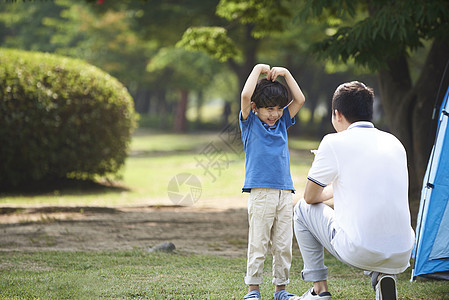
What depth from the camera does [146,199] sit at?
10102 millimetres

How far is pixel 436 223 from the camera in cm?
428

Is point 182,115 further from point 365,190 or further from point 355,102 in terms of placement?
point 365,190

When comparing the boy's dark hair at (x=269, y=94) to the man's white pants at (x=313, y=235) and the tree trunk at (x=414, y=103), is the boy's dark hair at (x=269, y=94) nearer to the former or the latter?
the man's white pants at (x=313, y=235)

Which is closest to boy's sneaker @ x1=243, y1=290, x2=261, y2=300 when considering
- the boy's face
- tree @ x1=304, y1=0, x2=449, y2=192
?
the boy's face

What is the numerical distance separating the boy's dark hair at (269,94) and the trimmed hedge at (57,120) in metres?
6.88

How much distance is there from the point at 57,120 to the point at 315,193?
25.1 ft

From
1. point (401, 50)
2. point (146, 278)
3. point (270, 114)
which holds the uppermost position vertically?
point (401, 50)

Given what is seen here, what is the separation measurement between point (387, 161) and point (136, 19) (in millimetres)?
18823

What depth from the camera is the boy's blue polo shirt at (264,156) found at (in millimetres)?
3588

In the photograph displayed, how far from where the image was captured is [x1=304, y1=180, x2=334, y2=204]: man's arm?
3.16 m

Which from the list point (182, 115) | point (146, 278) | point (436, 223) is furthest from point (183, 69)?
point (436, 223)

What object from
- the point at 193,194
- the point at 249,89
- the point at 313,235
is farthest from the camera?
the point at 193,194

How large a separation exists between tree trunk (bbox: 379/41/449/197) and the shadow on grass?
5.59m

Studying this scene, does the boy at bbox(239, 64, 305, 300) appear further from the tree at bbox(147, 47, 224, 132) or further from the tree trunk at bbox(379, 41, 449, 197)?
the tree at bbox(147, 47, 224, 132)
